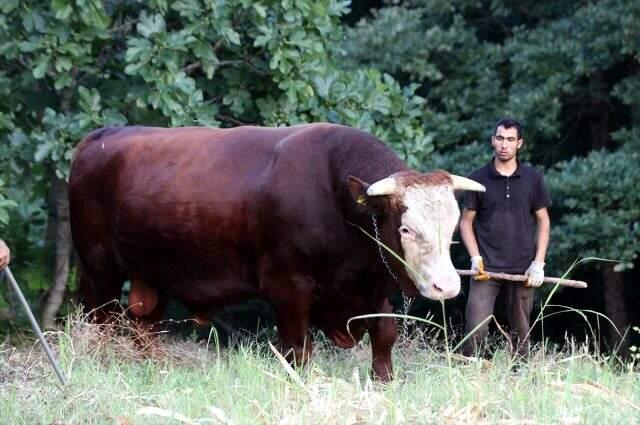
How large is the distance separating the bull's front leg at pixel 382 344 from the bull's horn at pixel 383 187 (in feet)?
3.24

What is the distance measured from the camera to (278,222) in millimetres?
8305

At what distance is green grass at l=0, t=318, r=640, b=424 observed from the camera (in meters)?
5.88

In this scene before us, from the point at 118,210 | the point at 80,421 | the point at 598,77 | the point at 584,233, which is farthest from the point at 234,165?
the point at 598,77

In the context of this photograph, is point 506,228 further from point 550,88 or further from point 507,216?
point 550,88

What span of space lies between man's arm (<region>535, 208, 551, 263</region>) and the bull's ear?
165 centimetres

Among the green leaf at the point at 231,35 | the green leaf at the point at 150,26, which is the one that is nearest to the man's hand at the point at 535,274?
the green leaf at the point at 231,35

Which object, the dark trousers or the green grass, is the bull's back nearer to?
the green grass

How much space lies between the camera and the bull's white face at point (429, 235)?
7418 mm

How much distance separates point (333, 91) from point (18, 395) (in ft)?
15.7

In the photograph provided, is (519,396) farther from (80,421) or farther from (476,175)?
(476,175)

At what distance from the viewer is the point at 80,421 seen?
635cm

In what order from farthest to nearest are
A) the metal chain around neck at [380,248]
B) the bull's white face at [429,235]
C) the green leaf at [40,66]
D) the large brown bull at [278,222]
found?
the green leaf at [40,66] < the metal chain around neck at [380,248] < the large brown bull at [278,222] < the bull's white face at [429,235]

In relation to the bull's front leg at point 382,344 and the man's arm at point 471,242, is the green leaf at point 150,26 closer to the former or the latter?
the man's arm at point 471,242

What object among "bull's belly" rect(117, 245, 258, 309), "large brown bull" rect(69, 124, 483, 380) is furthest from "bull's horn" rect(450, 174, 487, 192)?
"bull's belly" rect(117, 245, 258, 309)
